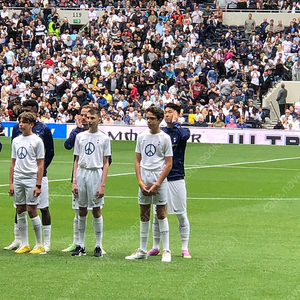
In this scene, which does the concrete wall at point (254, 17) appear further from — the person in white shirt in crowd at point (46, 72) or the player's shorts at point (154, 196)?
the player's shorts at point (154, 196)

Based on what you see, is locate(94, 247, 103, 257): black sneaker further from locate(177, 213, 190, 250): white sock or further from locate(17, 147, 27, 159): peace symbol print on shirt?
locate(17, 147, 27, 159): peace symbol print on shirt

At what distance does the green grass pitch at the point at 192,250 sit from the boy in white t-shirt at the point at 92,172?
0.44 m

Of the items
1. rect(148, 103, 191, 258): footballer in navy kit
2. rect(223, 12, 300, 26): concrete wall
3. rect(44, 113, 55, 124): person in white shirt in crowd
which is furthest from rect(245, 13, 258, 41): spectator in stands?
rect(148, 103, 191, 258): footballer in navy kit

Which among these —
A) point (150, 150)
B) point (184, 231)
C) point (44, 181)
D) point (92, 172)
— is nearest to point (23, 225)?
point (44, 181)

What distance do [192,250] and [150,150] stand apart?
6.13 feet

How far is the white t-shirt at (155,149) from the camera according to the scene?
9.55 m

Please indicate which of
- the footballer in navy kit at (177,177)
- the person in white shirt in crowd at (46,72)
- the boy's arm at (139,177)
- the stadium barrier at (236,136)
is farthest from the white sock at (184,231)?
the person in white shirt in crowd at (46,72)

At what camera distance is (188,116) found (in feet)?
114

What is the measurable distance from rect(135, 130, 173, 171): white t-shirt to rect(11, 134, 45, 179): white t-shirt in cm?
137

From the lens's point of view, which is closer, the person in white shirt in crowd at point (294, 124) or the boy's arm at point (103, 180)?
the boy's arm at point (103, 180)

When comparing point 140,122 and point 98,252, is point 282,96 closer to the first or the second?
point 140,122

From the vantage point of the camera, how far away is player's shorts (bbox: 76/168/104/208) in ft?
31.8

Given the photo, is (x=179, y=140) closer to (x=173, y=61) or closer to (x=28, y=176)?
(x=28, y=176)

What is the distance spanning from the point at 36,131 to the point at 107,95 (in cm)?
2691
